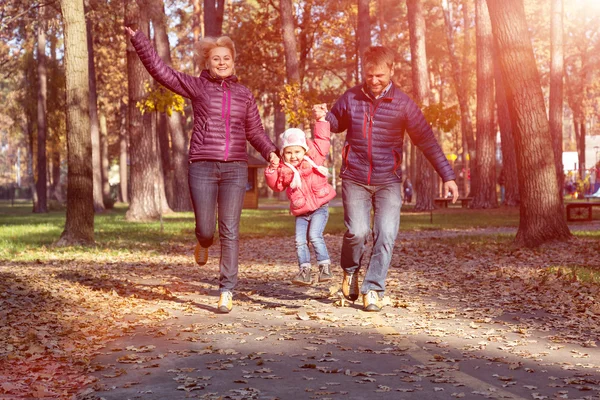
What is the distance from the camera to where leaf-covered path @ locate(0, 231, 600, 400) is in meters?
5.35

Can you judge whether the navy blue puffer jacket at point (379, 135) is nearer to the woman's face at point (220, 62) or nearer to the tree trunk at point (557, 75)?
the woman's face at point (220, 62)

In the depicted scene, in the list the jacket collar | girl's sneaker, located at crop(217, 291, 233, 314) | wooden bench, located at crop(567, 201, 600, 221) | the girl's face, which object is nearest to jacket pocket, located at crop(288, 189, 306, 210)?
the girl's face

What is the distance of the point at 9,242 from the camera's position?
18.1 metres

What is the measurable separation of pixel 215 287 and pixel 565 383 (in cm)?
586

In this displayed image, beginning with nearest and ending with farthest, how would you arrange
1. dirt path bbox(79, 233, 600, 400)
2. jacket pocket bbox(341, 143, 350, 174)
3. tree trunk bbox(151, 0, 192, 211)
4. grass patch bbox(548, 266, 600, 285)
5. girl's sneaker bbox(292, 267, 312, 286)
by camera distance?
dirt path bbox(79, 233, 600, 400)
jacket pocket bbox(341, 143, 350, 174)
girl's sneaker bbox(292, 267, 312, 286)
grass patch bbox(548, 266, 600, 285)
tree trunk bbox(151, 0, 192, 211)

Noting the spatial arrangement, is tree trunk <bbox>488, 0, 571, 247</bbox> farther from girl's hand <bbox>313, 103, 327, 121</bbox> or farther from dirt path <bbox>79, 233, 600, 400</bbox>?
girl's hand <bbox>313, 103, 327, 121</bbox>

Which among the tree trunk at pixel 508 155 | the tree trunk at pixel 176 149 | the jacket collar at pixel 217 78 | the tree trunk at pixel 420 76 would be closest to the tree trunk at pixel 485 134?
the tree trunk at pixel 508 155

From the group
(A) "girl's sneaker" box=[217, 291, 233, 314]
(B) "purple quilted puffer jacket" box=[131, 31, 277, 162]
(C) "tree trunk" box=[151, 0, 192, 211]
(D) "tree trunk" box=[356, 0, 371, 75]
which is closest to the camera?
(B) "purple quilted puffer jacket" box=[131, 31, 277, 162]

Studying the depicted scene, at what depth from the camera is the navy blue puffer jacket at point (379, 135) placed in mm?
7969

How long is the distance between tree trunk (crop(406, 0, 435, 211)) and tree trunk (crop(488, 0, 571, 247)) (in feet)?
54.0

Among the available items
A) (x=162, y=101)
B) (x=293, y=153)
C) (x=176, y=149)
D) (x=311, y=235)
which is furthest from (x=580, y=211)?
(x=293, y=153)

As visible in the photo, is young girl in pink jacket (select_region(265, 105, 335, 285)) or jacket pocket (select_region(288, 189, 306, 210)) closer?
young girl in pink jacket (select_region(265, 105, 335, 285))

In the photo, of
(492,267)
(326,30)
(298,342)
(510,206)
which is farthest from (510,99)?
(326,30)

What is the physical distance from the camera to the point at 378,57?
7914 millimetres
